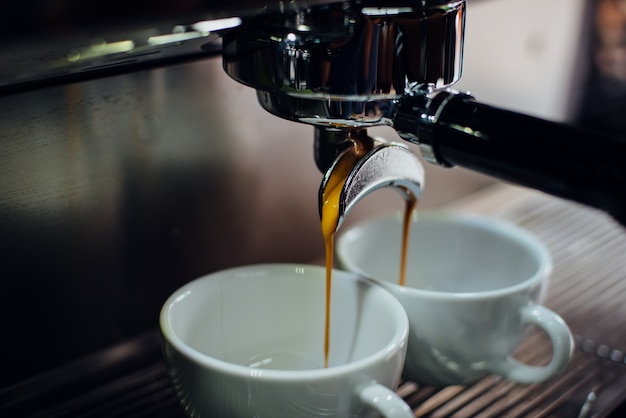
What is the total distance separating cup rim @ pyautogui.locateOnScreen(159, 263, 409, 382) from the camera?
1.22 feet

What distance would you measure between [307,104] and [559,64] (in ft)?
1.77

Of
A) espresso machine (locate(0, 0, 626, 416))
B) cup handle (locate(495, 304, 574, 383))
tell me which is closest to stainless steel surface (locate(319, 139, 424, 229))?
espresso machine (locate(0, 0, 626, 416))

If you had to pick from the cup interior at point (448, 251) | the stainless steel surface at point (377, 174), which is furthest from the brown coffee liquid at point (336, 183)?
the cup interior at point (448, 251)

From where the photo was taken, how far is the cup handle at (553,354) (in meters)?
0.46

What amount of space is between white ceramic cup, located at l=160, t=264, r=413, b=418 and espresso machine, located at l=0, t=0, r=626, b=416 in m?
0.06

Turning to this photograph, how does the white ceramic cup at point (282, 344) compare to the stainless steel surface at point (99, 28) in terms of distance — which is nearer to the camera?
the stainless steel surface at point (99, 28)

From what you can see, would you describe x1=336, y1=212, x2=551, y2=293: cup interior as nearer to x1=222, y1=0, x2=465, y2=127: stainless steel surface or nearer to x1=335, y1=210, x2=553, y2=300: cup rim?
x1=335, y1=210, x2=553, y2=300: cup rim

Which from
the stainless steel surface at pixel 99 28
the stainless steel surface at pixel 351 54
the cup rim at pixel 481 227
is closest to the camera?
the stainless steel surface at pixel 99 28

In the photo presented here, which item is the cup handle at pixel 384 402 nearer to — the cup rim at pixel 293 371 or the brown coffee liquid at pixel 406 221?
the cup rim at pixel 293 371

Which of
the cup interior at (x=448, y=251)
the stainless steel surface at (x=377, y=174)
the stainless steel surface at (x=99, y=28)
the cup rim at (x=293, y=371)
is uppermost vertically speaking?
the stainless steel surface at (x=99, y=28)

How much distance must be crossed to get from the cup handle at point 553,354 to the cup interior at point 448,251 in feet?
0.24

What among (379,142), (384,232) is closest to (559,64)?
(384,232)

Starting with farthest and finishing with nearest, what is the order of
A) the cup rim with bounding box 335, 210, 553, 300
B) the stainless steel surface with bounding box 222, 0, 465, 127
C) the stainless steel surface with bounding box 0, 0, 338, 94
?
the cup rim with bounding box 335, 210, 553, 300, the stainless steel surface with bounding box 222, 0, 465, 127, the stainless steel surface with bounding box 0, 0, 338, 94

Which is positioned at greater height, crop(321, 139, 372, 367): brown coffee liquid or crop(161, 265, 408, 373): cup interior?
crop(321, 139, 372, 367): brown coffee liquid
